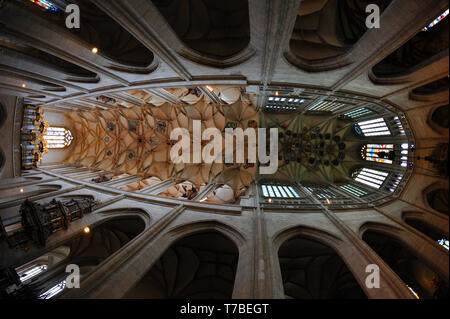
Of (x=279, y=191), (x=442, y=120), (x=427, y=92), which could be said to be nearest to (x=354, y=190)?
(x=279, y=191)

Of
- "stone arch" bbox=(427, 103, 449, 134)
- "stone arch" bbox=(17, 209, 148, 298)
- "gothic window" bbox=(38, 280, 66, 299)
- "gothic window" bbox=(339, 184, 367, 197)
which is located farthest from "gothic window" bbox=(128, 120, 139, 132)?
"stone arch" bbox=(427, 103, 449, 134)

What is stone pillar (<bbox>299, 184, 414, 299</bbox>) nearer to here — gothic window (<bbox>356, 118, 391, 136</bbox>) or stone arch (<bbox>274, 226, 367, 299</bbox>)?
stone arch (<bbox>274, 226, 367, 299</bbox>)

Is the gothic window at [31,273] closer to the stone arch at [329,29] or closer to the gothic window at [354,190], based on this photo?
the stone arch at [329,29]

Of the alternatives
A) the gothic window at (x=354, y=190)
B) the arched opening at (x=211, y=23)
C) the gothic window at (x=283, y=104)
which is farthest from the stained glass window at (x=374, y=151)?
the arched opening at (x=211, y=23)

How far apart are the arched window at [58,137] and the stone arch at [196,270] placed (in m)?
15.3

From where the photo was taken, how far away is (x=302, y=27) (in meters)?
7.95

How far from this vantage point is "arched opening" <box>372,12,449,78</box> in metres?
6.64

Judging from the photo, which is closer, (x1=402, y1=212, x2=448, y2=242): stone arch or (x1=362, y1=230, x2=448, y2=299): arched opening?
(x1=402, y1=212, x2=448, y2=242): stone arch

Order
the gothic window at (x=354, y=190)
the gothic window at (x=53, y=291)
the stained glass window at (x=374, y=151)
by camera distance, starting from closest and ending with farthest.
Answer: the gothic window at (x=53, y=291) < the gothic window at (x=354, y=190) < the stained glass window at (x=374, y=151)

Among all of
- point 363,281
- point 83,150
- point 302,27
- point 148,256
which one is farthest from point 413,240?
point 83,150

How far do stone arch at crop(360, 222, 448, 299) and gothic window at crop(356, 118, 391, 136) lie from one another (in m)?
6.14

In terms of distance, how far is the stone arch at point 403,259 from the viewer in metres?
5.59

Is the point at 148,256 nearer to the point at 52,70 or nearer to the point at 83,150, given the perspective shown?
the point at 52,70

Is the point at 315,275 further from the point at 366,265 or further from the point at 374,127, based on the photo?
the point at 374,127
